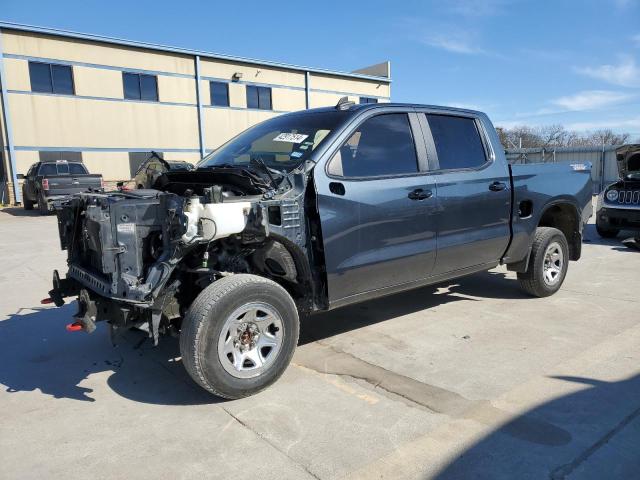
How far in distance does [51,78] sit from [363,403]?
25378 millimetres

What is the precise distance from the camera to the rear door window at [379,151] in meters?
4.04

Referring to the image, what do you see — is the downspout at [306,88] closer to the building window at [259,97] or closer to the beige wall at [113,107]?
the beige wall at [113,107]

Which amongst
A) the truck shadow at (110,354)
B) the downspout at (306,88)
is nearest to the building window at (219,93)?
the downspout at (306,88)

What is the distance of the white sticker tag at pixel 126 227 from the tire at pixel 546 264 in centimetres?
426

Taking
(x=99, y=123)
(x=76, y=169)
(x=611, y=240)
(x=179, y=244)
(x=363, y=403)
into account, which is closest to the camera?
(x=179, y=244)

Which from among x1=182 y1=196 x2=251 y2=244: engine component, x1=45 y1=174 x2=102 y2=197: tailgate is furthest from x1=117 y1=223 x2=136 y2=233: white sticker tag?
x1=45 y1=174 x2=102 y2=197: tailgate

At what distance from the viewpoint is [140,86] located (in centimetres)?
2631

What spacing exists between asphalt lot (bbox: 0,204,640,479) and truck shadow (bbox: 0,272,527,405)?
0.7 inches

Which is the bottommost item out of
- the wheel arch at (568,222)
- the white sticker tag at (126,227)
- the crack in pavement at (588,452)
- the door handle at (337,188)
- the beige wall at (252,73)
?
the crack in pavement at (588,452)

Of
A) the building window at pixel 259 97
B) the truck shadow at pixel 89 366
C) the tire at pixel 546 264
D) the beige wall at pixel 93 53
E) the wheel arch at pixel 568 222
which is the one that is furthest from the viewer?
the building window at pixel 259 97

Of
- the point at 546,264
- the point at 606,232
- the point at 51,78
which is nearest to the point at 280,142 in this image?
the point at 546,264

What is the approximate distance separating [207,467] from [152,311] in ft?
3.58

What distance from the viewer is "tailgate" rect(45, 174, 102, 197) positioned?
16.8 metres

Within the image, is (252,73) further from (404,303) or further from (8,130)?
(404,303)
